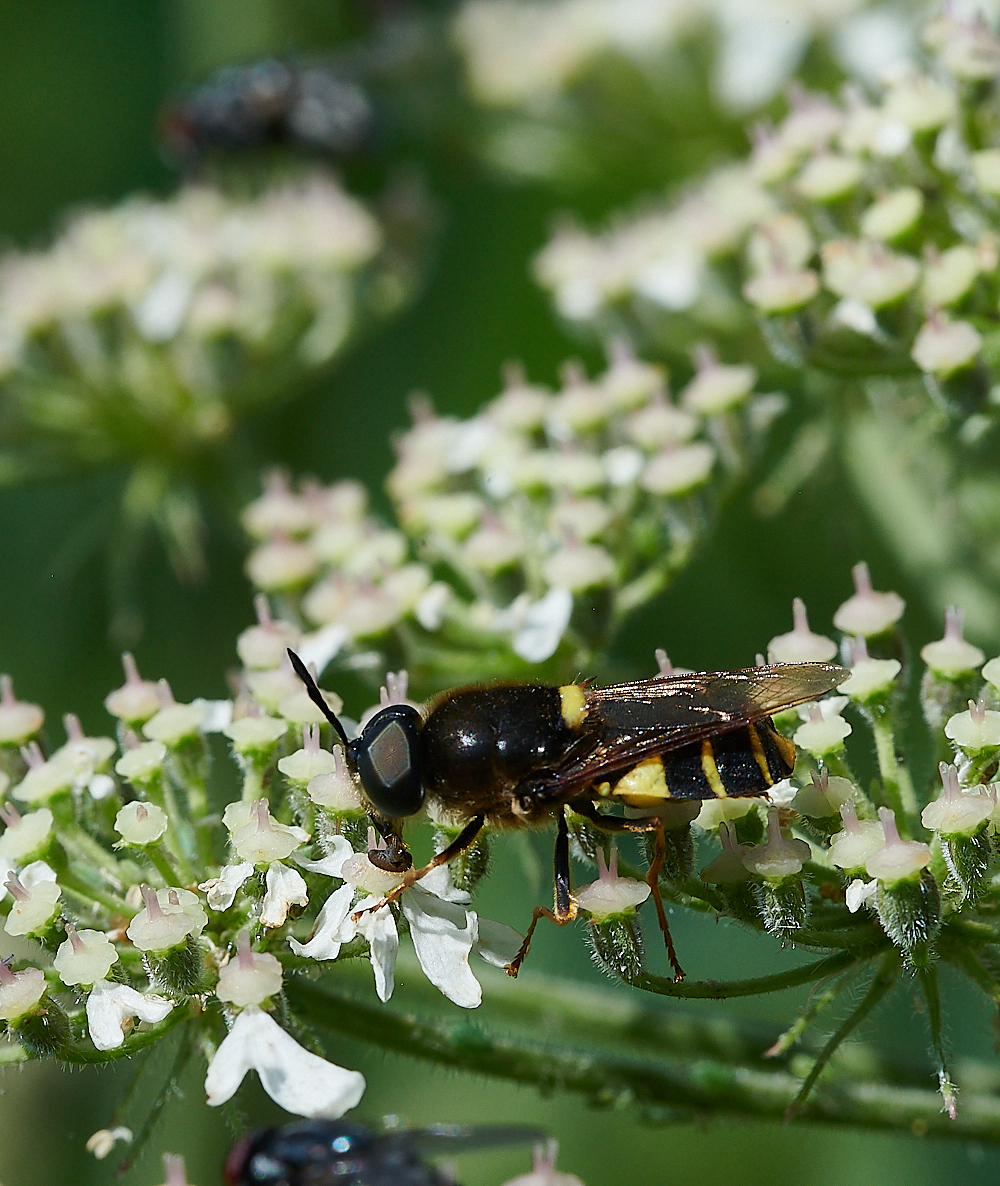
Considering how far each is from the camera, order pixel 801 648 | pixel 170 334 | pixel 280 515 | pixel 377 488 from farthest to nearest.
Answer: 1. pixel 377 488
2. pixel 170 334
3. pixel 280 515
4. pixel 801 648

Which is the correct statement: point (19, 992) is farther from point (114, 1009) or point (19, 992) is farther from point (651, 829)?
point (651, 829)

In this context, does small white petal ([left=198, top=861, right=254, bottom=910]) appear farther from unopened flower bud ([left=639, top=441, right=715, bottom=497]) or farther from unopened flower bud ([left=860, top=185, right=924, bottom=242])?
unopened flower bud ([left=860, top=185, right=924, bottom=242])

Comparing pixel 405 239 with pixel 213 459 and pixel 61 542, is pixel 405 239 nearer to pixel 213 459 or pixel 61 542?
pixel 213 459

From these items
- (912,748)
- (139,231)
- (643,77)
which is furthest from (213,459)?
(912,748)

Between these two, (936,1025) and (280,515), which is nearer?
(936,1025)

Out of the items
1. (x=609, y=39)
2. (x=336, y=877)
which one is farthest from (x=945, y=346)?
(x=609, y=39)
